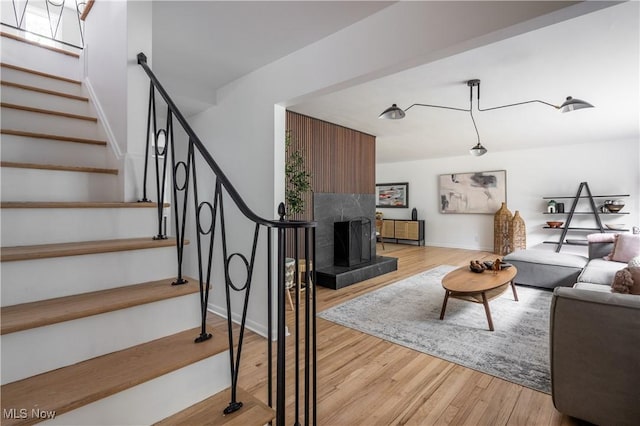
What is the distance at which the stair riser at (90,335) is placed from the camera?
3.50 feet

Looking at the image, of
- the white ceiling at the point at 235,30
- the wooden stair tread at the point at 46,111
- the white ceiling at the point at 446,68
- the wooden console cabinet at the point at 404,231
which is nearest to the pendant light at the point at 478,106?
the white ceiling at the point at 446,68

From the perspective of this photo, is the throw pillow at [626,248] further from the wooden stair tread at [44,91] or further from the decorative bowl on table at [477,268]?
the wooden stair tread at [44,91]

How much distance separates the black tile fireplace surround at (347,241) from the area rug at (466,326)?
22.1 inches

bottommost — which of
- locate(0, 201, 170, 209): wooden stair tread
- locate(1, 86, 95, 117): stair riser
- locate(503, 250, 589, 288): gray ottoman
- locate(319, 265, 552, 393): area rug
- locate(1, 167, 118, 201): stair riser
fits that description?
locate(319, 265, 552, 393): area rug

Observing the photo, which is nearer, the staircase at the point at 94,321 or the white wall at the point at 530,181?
the staircase at the point at 94,321

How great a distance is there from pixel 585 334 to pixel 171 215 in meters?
4.59

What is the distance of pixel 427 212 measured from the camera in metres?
8.68

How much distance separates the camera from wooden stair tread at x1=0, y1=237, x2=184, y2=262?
121 cm

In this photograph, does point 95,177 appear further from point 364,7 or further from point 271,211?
point 364,7

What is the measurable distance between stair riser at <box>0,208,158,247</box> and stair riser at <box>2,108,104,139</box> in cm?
100

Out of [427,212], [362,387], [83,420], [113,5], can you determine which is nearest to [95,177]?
[113,5]

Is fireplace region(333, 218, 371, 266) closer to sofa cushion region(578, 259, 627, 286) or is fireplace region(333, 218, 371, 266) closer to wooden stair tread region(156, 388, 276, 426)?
sofa cushion region(578, 259, 627, 286)

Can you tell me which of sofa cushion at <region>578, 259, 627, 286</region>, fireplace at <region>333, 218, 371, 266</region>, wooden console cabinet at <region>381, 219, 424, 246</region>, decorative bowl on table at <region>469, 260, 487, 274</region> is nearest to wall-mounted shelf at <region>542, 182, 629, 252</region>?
sofa cushion at <region>578, 259, 627, 286</region>

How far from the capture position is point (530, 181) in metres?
7.04
